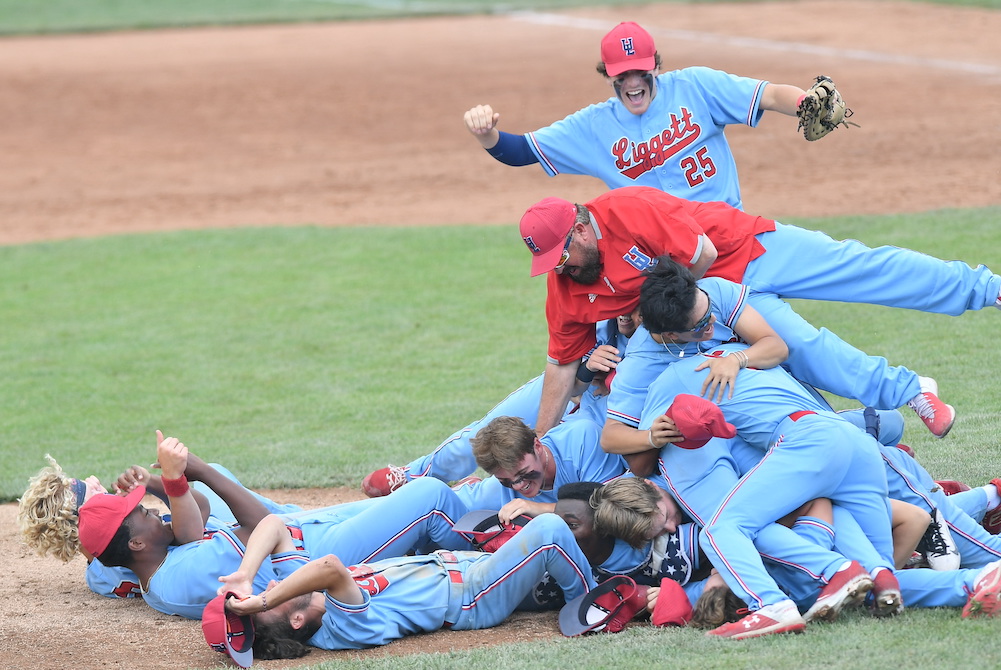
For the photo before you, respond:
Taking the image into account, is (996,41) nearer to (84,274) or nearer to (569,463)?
(84,274)

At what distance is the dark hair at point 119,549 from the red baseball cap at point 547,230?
2115mm

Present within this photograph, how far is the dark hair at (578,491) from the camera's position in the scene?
517 cm

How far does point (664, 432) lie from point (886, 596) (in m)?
1.06

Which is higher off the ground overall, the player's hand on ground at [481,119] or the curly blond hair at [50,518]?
the player's hand on ground at [481,119]

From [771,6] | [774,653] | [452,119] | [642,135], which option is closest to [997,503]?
[774,653]

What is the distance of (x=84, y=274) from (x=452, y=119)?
7671mm

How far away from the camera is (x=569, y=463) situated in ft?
18.2

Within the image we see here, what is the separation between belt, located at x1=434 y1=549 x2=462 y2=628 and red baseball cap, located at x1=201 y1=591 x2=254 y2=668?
2.79ft

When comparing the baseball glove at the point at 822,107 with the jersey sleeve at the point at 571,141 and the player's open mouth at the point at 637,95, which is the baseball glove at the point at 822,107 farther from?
the jersey sleeve at the point at 571,141

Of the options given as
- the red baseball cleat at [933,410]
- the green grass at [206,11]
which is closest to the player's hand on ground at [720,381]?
the red baseball cleat at [933,410]

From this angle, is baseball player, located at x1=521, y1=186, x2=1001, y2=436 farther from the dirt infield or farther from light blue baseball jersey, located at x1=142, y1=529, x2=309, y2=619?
the dirt infield

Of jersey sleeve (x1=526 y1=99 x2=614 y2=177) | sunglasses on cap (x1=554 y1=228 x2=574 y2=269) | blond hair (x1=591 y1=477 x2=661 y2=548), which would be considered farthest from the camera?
jersey sleeve (x1=526 y1=99 x2=614 y2=177)

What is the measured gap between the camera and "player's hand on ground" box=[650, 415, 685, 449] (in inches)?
188

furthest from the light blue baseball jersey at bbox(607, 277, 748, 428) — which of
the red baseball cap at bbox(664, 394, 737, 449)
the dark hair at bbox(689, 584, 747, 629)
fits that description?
the dark hair at bbox(689, 584, 747, 629)
